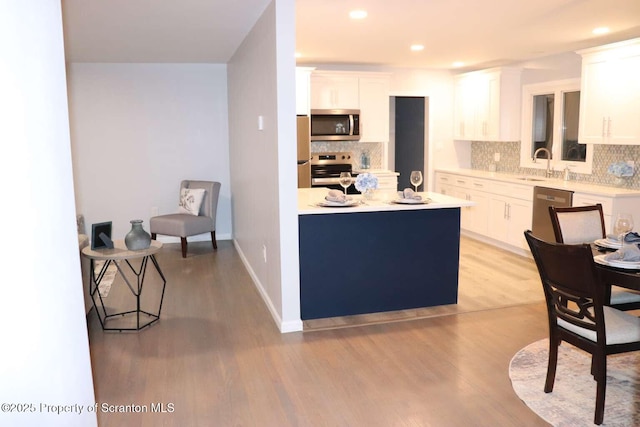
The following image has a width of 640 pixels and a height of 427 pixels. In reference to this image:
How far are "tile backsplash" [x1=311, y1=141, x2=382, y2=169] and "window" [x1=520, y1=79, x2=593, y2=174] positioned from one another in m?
1.94

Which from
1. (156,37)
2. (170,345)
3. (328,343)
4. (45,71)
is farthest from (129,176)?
(45,71)

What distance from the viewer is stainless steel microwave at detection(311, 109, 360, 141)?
683cm

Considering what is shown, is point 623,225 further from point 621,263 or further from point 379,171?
point 379,171

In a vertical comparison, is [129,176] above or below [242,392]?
above

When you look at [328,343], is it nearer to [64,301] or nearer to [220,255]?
[64,301]

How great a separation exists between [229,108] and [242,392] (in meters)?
4.46

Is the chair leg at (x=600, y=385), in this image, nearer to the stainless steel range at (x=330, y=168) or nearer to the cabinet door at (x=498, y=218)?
the cabinet door at (x=498, y=218)

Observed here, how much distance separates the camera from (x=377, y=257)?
4043 mm

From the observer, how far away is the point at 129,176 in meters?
6.63

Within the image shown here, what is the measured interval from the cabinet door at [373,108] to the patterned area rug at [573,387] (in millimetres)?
4304

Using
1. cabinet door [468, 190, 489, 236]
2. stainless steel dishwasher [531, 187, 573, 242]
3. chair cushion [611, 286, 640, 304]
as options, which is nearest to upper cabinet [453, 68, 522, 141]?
cabinet door [468, 190, 489, 236]

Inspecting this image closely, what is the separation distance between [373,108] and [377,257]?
142 inches

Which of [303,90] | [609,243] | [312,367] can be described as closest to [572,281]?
[609,243]

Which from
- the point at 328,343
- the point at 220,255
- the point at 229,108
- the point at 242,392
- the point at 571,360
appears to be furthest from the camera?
the point at 229,108
